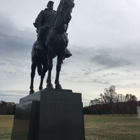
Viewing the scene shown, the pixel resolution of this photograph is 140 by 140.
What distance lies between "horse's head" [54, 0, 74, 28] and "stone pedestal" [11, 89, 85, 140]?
223cm

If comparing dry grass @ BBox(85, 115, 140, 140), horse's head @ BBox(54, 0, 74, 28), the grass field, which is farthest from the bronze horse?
dry grass @ BBox(85, 115, 140, 140)

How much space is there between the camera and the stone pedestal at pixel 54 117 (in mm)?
5562

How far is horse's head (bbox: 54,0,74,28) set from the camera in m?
6.18

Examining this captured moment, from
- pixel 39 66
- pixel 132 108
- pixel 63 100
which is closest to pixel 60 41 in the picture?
pixel 63 100

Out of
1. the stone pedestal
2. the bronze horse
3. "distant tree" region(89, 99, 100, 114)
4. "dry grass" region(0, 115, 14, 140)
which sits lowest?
"dry grass" region(0, 115, 14, 140)

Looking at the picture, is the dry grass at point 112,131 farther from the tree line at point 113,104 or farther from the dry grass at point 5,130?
the tree line at point 113,104

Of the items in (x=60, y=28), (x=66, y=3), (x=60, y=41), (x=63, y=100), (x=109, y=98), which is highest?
Result: (x=109, y=98)

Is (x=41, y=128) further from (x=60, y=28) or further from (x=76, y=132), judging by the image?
(x=60, y=28)

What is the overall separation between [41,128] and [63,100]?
1.05m

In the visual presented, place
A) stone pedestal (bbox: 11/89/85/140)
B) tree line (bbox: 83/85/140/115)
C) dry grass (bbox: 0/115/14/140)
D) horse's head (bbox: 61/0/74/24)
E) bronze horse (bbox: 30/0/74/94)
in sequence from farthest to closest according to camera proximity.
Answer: tree line (bbox: 83/85/140/115) → dry grass (bbox: 0/115/14/140) → bronze horse (bbox: 30/0/74/94) → horse's head (bbox: 61/0/74/24) → stone pedestal (bbox: 11/89/85/140)

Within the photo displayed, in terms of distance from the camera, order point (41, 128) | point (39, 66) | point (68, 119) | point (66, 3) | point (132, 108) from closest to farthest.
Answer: point (41, 128) → point (68, 119) → point (66, 3) → point (39, 66) → point (132, 108)

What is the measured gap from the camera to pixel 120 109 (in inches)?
3937

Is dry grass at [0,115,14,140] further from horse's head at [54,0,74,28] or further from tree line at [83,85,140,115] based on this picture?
tree line at [83,85,140,115]

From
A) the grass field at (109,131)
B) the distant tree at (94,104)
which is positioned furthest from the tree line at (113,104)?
the grass field at (109,131)
